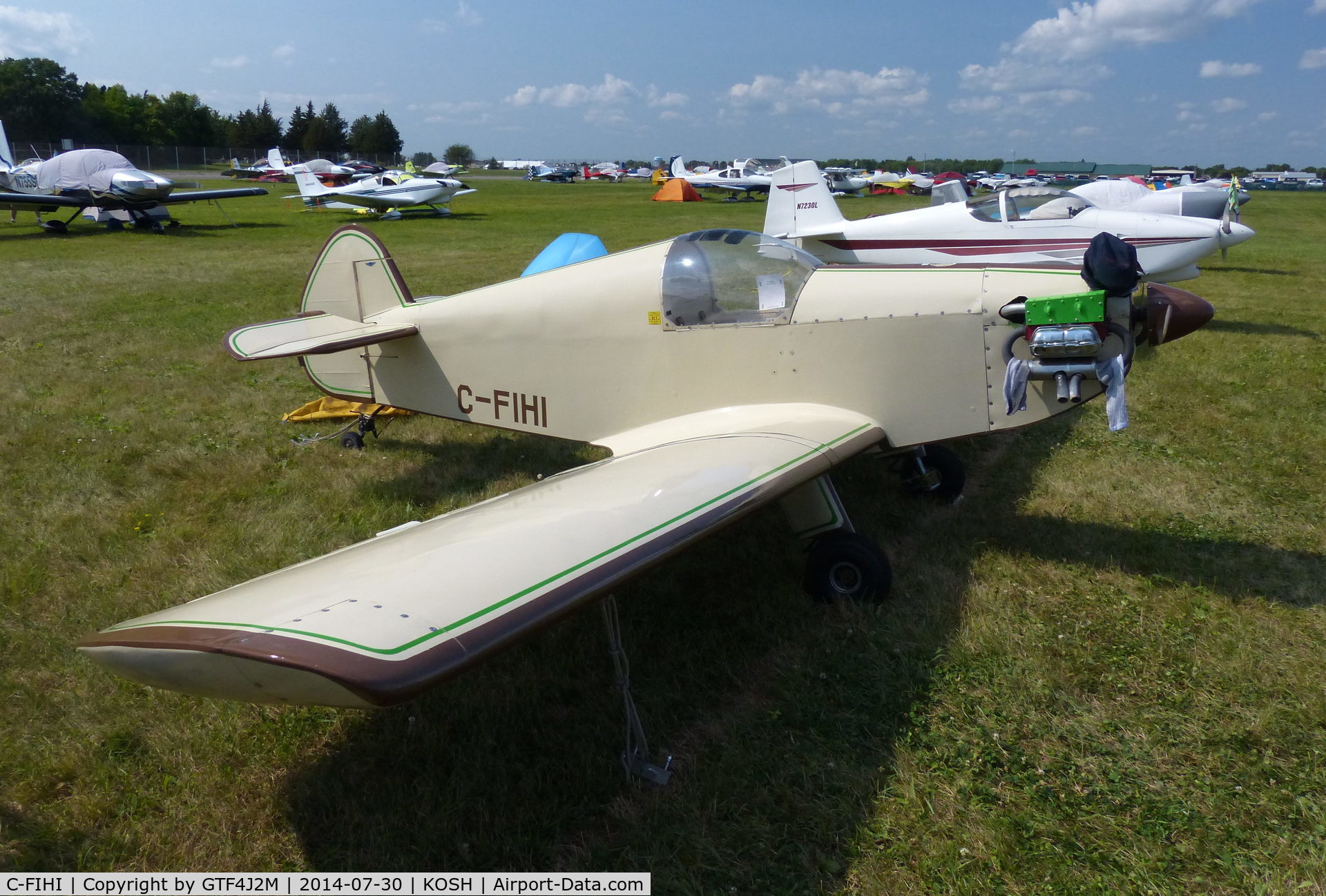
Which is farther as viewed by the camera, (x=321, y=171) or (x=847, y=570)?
(x=321, y=171)

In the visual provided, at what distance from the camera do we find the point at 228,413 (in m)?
7.29

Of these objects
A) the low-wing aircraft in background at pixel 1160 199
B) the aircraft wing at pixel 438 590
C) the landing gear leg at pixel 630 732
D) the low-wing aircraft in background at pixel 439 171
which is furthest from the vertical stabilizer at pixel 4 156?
the landing gear leg at pixel 630 732

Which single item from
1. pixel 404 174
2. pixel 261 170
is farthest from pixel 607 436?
pixel 261 170

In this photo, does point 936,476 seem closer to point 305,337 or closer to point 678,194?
point 305,337

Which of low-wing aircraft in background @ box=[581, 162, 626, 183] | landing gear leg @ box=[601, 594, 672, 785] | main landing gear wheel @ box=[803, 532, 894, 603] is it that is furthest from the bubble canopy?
low-wing aircraft in background @ box=[581, 162, 626, 183]

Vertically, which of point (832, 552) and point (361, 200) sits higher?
point (361, 200)

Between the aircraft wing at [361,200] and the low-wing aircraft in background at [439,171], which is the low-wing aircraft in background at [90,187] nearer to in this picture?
the aircraft wing at [361,200]

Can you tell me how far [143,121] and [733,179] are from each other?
69.5 meters

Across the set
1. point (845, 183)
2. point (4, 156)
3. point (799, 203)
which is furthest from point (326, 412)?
point (845, 183)

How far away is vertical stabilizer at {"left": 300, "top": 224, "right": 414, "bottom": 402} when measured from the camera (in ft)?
19.0

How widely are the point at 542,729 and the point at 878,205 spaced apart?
40.6 metres

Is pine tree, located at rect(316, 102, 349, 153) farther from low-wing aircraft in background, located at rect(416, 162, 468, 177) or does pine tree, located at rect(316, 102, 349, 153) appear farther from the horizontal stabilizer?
the horizontal stabilizer

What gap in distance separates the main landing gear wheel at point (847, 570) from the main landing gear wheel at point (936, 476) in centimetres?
150

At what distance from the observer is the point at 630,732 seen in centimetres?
299
